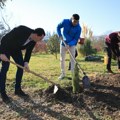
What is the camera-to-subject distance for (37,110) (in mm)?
6773

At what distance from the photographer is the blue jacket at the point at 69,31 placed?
9445 millimetres

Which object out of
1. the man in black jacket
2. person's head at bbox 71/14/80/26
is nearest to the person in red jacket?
person's head at bbox 71/14/80/26

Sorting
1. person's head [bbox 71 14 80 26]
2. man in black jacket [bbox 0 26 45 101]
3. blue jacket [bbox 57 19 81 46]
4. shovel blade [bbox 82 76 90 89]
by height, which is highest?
person's head [bbox 71 14 80 26]

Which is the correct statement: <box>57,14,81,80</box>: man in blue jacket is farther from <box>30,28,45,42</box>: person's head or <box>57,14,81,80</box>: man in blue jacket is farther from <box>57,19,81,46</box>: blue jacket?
<box>30,28,45,42</box>: person's head

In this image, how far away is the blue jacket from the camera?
31.0 feet

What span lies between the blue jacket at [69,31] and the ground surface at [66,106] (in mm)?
1944

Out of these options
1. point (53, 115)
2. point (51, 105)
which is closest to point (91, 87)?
point (51, 105)

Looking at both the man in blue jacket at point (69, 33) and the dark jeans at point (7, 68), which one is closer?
the dark jeans at point (7, 68)

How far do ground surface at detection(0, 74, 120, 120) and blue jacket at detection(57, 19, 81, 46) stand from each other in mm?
1944

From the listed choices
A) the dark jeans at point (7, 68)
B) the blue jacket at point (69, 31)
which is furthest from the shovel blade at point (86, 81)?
the blue jacket at point (69, 31)

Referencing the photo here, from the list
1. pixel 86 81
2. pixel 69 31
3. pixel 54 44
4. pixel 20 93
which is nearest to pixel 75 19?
pixel 69 31

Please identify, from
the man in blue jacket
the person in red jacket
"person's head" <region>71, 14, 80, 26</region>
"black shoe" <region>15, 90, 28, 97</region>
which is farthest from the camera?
the person in red jacket

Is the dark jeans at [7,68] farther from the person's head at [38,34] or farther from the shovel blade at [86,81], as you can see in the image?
the shovel blade at [86,81]

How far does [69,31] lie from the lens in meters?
9.53
